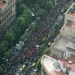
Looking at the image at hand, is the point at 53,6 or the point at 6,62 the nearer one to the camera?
the point at 6,62

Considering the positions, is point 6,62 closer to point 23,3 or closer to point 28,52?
point 28,52

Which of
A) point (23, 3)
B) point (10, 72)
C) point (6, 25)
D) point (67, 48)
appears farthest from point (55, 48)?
point (23, 3)

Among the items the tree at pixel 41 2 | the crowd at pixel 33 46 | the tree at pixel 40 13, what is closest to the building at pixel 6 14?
the tree at pixel 40 13

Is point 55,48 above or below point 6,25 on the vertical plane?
above

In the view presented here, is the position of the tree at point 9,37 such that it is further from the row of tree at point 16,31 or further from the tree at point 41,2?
the tree at point 41,2

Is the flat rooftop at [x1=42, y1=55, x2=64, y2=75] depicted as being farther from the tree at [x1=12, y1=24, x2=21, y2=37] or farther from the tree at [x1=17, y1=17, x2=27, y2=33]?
the tree at [x1=17, y1=17, x2=27, y2=33]

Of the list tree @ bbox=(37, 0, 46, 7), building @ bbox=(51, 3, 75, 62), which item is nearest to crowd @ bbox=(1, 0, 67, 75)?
tree @ bbox=(37, 0, 46, 7)
